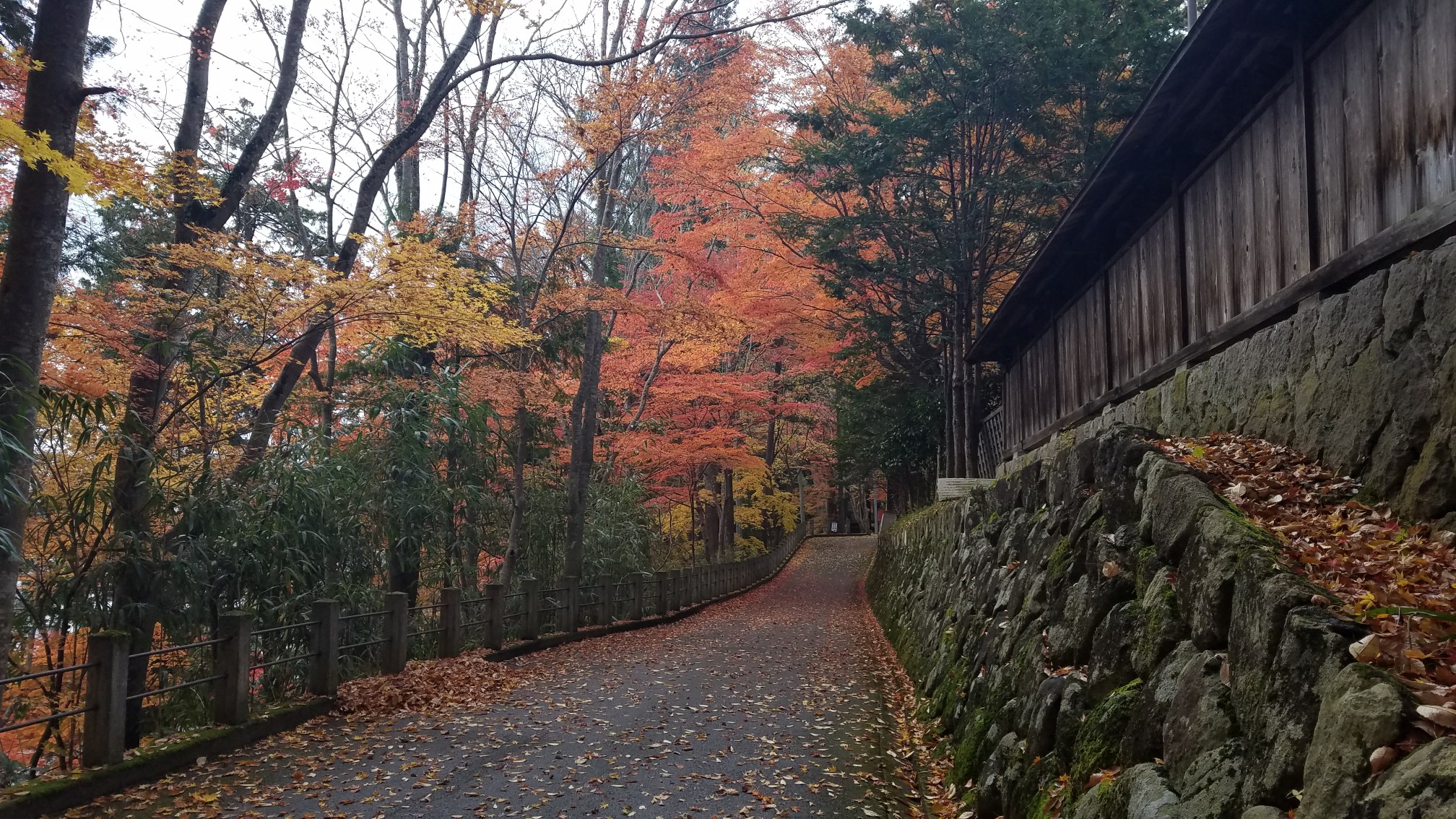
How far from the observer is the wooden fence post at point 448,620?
11242 mm

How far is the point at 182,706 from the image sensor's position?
352 inches

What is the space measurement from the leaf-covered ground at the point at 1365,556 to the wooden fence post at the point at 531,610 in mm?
10684

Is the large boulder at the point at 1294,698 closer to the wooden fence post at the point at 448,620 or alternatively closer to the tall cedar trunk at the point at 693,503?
the wooden fence post at the point at 448,620

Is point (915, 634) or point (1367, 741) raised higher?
point (1367, 741)

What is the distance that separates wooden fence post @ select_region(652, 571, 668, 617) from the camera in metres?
18.9

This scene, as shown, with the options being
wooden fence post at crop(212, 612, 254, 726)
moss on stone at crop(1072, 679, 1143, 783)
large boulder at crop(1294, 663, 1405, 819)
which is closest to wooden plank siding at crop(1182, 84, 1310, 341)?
moss on stone at crop(1072, 679, 1143, 783)

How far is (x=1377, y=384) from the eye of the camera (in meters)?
3.73

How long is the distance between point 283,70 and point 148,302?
10.6ft

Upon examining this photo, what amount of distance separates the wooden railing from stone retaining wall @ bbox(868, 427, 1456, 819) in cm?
588

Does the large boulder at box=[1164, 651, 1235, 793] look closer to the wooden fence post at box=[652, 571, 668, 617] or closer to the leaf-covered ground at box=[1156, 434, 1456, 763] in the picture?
the leaf-covered ground at box=[1156, 434, 1456, 763]

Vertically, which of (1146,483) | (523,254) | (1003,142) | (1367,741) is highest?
(1003,142)

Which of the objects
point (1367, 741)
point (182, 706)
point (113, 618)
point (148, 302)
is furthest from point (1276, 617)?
point (148, 302)

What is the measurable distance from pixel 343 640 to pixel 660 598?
9.32 metres

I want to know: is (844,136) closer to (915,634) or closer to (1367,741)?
(915,634)
